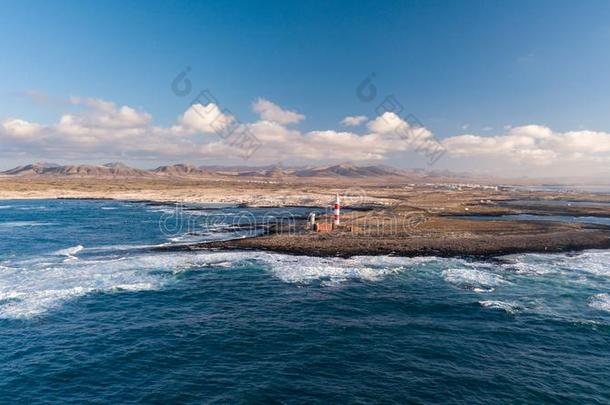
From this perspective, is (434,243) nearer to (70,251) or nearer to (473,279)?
(473,279)

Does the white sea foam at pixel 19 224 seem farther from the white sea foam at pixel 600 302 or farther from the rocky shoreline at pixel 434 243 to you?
the white sea foam at pixel 600 302

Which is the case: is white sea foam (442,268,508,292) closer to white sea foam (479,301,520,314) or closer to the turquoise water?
the turquoise water

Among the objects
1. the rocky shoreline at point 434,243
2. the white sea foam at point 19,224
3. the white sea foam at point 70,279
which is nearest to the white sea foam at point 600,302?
the rocky shoreline at point 434,243

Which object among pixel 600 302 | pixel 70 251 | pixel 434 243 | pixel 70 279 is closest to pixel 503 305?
pixel 600 302

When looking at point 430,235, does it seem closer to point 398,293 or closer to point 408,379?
point 398,293

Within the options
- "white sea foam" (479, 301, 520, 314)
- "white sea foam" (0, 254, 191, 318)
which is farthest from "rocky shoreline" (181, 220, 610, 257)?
"white sea foam" (479, 301, 520, 314)
